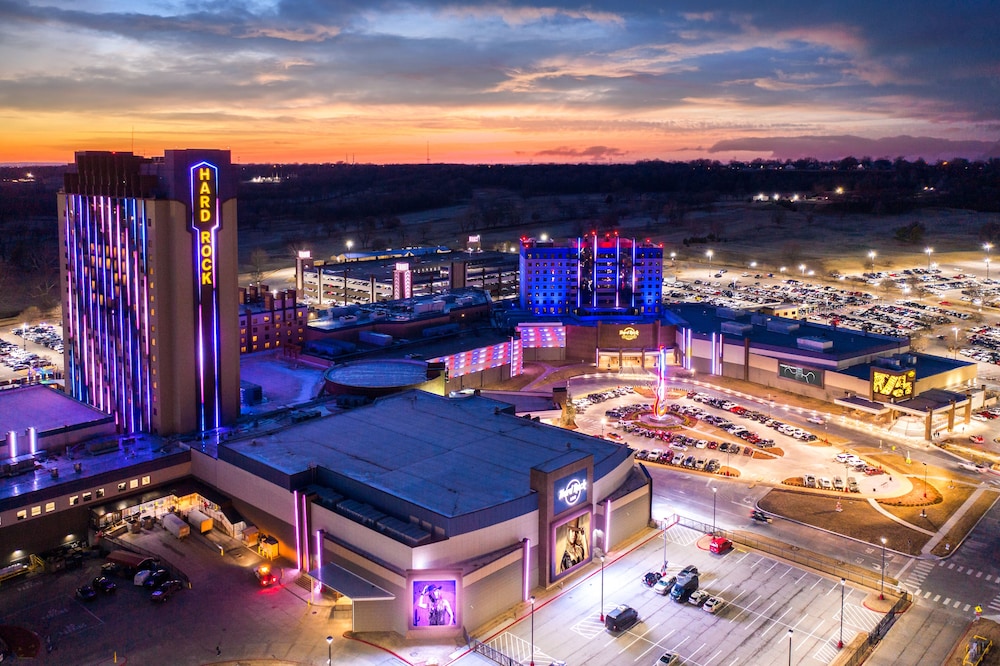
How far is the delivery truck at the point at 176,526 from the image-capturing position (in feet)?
164

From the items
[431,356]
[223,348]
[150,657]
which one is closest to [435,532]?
[150,657]

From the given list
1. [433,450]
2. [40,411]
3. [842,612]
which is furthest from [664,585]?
[40,411]

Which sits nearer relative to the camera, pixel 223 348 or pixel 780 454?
pixel 223 348

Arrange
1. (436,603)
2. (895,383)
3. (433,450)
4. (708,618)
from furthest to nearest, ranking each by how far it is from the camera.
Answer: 1. (895,383)
2. (433,450)
3. (708,618)
4. (436,603)

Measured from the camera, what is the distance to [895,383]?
7438 cm

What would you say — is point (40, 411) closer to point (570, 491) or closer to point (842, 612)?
point (570, 491)

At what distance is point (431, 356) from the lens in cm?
8019

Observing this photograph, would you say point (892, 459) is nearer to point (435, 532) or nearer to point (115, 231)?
point (435, 532)

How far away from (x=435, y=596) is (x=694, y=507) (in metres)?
21.8

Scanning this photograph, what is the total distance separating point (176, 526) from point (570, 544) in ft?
77.1

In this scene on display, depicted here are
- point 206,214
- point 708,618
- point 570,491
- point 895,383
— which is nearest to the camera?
point 708,618

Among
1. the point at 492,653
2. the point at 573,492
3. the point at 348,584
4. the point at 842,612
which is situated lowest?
the point at 492,653

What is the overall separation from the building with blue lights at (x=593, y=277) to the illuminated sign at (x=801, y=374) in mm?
21028

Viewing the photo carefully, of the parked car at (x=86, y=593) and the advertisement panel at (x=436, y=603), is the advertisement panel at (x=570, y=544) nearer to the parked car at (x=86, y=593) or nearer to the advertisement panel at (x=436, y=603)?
the advertisement panel at (x=436, y=603)
